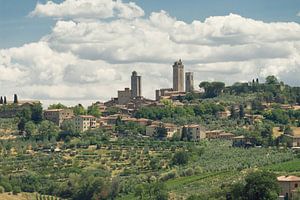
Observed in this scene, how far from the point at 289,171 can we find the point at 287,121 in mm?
34400

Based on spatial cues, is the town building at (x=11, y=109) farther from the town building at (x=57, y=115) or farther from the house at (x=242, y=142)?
the house at (x=242, y=142)

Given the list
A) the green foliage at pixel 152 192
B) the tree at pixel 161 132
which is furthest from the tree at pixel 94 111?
the green foliage at pixel 152 192

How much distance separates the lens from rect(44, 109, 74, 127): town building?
91488 mm

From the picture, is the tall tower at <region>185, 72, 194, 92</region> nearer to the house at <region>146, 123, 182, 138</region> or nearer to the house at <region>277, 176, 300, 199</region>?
the house at <region>146, 123, 182, 138</region>

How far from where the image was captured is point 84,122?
88938mm

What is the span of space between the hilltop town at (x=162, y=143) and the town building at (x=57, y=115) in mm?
122

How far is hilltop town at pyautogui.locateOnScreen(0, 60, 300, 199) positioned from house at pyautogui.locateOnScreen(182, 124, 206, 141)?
2cm

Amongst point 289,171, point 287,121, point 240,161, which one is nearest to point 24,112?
point 287,121

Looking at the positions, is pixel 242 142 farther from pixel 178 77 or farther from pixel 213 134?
pixel 178 77

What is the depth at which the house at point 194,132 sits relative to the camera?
8006 cm

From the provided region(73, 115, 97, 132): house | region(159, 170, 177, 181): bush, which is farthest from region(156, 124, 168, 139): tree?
region(159, 170, 177, 181): bush

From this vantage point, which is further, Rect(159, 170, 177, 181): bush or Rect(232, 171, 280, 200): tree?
Rect(159, 170, 177, 181): bush

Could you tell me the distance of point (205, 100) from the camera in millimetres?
105812

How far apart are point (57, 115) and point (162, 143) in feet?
62.6
